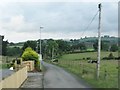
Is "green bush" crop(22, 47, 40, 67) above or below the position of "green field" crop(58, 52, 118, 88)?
above

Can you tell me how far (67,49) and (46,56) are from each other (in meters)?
11.2

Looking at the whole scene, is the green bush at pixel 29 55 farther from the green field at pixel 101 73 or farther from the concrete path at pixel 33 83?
the concrete path at pixel 33 83

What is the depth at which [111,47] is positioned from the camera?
132 metres

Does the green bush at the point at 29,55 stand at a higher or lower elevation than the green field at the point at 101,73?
higher

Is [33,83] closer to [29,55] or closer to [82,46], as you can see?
[29,55]

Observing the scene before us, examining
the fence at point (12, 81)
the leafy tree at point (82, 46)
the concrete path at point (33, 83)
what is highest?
the leafy tree at point (82, 46)

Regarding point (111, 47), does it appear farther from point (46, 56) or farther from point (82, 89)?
point (82, 89)

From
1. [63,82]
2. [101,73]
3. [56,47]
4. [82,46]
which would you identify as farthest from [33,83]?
[82,46]

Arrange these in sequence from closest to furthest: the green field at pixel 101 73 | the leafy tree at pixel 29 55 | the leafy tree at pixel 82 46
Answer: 1. the green field at pixel 101 73
2. the leafy tree at pixel 29 55
3. the leafy tree at pixel 82 46

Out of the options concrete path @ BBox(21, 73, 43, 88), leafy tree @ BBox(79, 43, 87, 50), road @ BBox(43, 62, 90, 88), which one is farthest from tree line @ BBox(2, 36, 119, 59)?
concrete path @ BBox(21, 73, 43, 88)

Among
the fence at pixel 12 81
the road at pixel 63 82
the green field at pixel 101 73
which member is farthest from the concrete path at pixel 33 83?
the green field at pixel 101 73

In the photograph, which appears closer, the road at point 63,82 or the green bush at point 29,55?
the road at point 63,82

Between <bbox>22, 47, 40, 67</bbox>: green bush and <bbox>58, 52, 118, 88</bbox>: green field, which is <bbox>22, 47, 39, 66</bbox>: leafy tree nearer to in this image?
<bbox>22, 47, 40, 67</bbox>: green bush

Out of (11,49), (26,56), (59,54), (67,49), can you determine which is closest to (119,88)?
(26,56)
